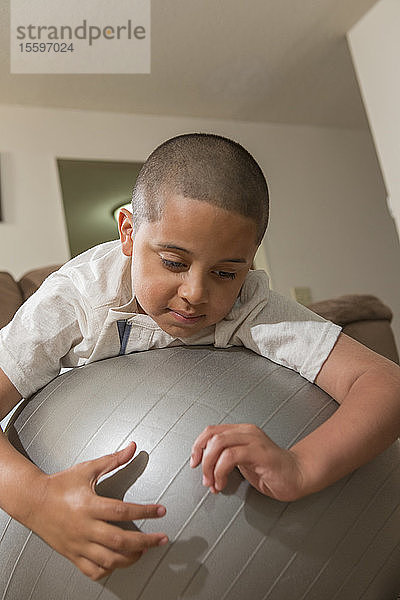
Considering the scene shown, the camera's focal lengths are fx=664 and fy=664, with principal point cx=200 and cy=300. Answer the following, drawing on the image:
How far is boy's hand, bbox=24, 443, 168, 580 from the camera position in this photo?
1.99 feet

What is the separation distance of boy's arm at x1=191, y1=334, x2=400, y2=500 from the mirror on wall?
269 centimetres

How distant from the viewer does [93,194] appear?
4.08 meters

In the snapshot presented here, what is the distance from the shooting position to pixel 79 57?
2.80 meters

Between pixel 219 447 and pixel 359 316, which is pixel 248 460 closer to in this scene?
pixel 219 447

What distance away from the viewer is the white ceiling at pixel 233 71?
2.65 metres

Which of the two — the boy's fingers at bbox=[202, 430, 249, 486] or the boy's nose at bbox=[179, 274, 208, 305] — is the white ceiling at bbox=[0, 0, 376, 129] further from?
the boy's fingers at bbox=[202, 430, 249, 486]

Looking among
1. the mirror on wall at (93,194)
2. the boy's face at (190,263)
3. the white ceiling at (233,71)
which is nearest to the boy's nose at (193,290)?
the boy's face at (190,263)

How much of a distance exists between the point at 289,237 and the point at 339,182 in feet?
1.69

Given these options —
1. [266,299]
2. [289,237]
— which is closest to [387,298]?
[289,237]

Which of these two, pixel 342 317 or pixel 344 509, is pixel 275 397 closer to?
pixel 344 509

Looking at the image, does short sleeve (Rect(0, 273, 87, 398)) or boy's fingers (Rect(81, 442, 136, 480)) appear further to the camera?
short sleeve (Rect(0, 273, 87, 398))

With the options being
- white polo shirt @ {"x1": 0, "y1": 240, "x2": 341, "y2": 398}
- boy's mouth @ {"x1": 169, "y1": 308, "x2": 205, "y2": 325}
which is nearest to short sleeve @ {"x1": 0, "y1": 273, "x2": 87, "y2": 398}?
white polo shirt @ {"x1": 0, "y1": 240, "x2": 341, "y2": 398}

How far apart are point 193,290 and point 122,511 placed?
0.79 ft

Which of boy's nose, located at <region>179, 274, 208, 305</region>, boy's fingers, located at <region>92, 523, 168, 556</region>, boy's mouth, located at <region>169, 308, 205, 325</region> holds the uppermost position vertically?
boy's nose, located at <region>179, 274, 208, 305</region>
